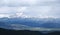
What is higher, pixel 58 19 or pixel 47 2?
pixel 47 2

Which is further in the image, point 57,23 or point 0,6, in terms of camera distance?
point 0,6

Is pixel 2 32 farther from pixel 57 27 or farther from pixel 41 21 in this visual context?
pixel 57 27

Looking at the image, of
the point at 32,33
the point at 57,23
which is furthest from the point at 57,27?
the point at 32,33

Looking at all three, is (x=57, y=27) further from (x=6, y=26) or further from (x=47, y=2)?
(x=6, y=26)

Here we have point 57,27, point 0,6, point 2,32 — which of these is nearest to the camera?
point 57,27

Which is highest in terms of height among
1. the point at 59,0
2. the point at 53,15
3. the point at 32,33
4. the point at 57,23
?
the point at 59,0

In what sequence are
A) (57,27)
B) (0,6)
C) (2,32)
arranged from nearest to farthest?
(57,27) → (2,32) → (0,6)

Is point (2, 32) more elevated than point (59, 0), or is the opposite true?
point (59, 0)

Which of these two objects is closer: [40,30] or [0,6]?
[40,30]

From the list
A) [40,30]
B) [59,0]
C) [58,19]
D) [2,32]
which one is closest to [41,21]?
[40,30]
